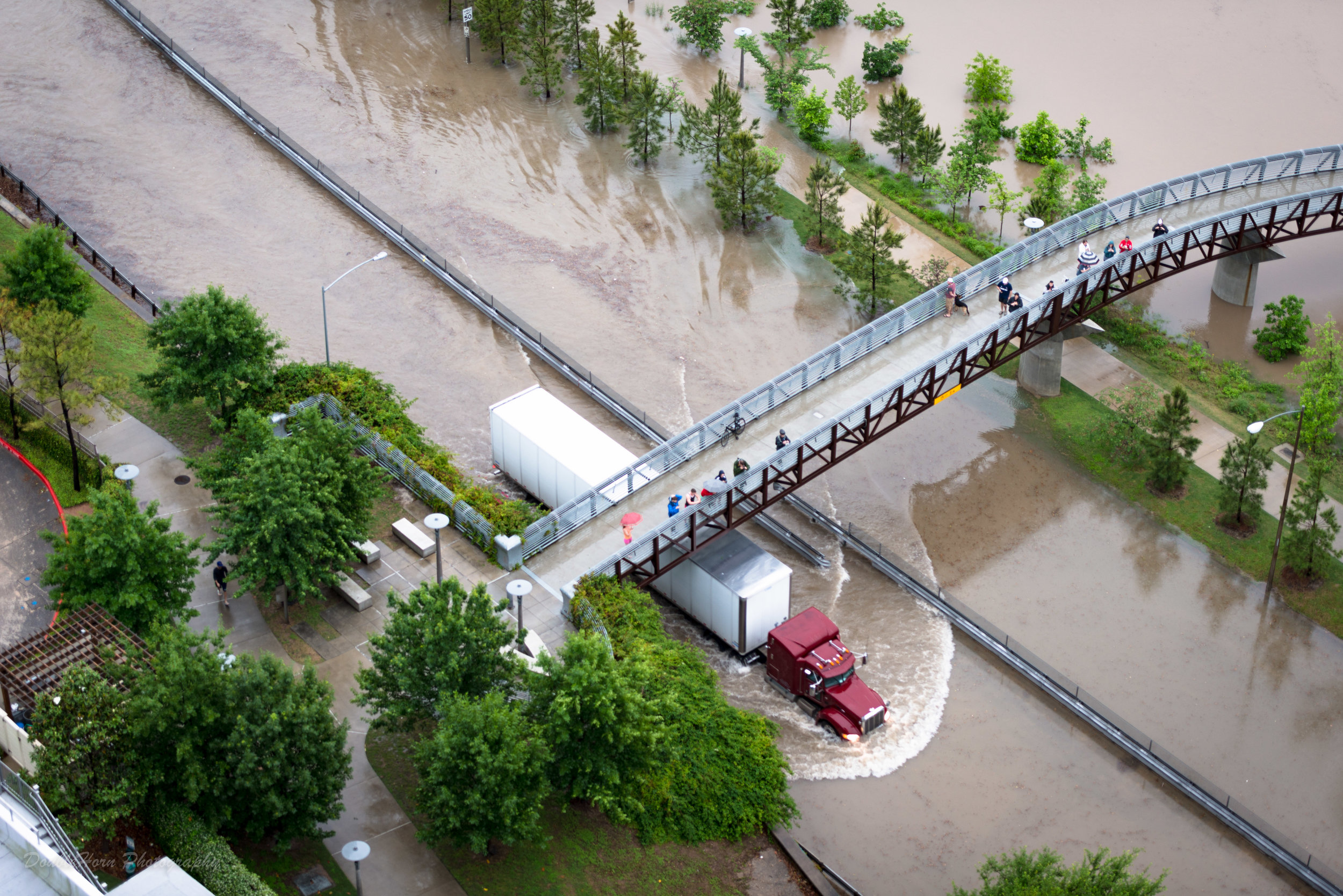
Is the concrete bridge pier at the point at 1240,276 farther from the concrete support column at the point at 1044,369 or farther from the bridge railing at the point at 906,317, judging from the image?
the concrete support column at the point at 1044,369

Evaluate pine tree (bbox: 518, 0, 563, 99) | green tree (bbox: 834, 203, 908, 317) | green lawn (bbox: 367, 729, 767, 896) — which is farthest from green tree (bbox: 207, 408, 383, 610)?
pine tree (bbox: 518, 0, 563, 99)

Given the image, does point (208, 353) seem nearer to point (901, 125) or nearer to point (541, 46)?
point (541, 46)

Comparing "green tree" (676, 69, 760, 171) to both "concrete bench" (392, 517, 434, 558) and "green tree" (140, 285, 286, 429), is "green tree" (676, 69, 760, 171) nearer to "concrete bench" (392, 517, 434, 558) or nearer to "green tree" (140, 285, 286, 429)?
"green tree" (140, 285, 286, 429)

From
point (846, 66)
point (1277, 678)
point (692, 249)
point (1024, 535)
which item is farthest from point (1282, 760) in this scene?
point (846, 66)

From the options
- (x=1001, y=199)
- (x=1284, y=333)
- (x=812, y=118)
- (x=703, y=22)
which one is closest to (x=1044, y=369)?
(x=1284, y=333)

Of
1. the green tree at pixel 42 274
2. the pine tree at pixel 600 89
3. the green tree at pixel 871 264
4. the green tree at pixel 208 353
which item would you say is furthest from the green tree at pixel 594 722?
the pine tree at pixel 600 89
